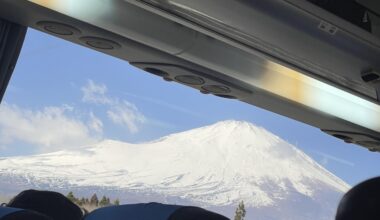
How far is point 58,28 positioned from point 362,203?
8.67 ft

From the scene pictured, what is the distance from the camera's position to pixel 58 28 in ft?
11.5

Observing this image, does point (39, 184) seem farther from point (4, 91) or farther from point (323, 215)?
point (323, 215)

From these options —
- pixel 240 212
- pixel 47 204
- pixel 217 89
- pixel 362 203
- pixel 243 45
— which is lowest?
pixel 47 204

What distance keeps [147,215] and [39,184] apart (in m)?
1.87

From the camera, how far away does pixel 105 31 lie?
11.6 ft

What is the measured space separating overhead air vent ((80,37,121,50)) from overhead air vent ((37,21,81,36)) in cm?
11

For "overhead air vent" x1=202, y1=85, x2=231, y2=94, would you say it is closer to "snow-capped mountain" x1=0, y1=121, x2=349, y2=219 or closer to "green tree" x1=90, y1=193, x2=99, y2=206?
"snow-capped mountain" x1=0, y1=121, x2=349, y2=219

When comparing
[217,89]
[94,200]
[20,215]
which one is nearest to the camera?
[20,215]

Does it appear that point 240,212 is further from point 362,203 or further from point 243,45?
point 362,203

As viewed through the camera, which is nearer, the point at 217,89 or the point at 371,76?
the point at 371,76

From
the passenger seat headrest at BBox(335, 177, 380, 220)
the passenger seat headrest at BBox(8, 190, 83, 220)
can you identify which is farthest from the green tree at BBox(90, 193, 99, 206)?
the passenger seat headrest at BBox(335, 177, 380, 220)

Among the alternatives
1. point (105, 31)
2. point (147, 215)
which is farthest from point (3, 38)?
point (147, 215)

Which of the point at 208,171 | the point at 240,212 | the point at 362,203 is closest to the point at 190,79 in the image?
the point at 208,171

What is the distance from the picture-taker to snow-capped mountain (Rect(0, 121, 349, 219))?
11.4 ft
